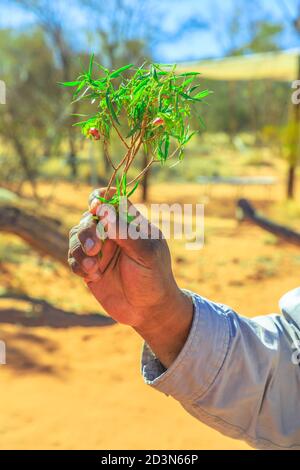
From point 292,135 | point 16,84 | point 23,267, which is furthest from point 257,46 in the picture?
point 23,267

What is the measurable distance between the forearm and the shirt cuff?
0.02 meters

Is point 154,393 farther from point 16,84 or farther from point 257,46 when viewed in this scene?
point 257,46

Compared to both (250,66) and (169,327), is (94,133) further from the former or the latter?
(250,66)

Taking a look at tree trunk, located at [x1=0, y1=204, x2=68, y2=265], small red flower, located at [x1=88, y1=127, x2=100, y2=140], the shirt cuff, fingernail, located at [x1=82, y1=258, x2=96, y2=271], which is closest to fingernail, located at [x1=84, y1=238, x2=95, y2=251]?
fingernail, located at [x1=82, y1=258, x2=96, y2=271]

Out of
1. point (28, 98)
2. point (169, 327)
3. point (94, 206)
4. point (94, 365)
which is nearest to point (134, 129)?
point (94, 206)

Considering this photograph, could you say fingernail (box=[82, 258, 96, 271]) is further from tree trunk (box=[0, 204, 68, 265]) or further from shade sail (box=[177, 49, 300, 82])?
shade sail (box=[177, 49, 300, 82])

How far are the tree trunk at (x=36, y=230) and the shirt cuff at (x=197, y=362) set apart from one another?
3787 millimetres

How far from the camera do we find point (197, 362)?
4.29 ft

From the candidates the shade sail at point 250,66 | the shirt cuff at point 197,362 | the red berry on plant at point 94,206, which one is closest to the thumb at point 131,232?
the red berry on plant at point 94,206

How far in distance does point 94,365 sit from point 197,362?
2.57 m

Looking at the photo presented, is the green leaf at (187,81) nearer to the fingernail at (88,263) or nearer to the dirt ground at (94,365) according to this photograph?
the fingernail at (88,263)

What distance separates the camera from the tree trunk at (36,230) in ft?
16.1

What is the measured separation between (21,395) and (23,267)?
3328mm
